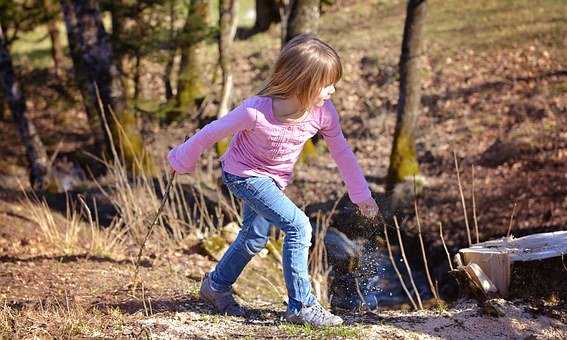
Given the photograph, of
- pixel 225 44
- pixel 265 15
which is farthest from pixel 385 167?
pixel 265 15

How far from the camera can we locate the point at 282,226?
3938 millimetres

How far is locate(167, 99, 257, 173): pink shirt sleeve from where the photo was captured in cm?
375

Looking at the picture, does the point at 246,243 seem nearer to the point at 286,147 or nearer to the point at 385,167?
the point at 286,147

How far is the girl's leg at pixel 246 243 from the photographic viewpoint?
13.9 ft

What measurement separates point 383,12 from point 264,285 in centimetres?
1309

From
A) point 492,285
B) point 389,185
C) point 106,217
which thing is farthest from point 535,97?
point 492,285

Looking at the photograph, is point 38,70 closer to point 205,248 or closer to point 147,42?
point 147,42

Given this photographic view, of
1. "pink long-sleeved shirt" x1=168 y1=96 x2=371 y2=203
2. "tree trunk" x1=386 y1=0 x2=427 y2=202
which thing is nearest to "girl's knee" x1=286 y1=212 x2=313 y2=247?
"pink long-sleeved shirt" x1=168 y1=96 x2=371 y2=203

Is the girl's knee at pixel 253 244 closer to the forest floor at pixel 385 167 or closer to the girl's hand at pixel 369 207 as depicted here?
the forest floor at pixel 385 167

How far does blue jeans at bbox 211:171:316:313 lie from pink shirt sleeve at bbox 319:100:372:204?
1.05ft

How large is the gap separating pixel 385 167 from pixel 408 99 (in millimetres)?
2020

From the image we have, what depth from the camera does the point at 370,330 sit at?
3943mm

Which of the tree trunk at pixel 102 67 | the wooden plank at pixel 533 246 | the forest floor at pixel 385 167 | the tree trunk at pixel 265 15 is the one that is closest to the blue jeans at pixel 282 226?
the forest floor at pixel 385 167

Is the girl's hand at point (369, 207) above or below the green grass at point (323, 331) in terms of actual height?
above
